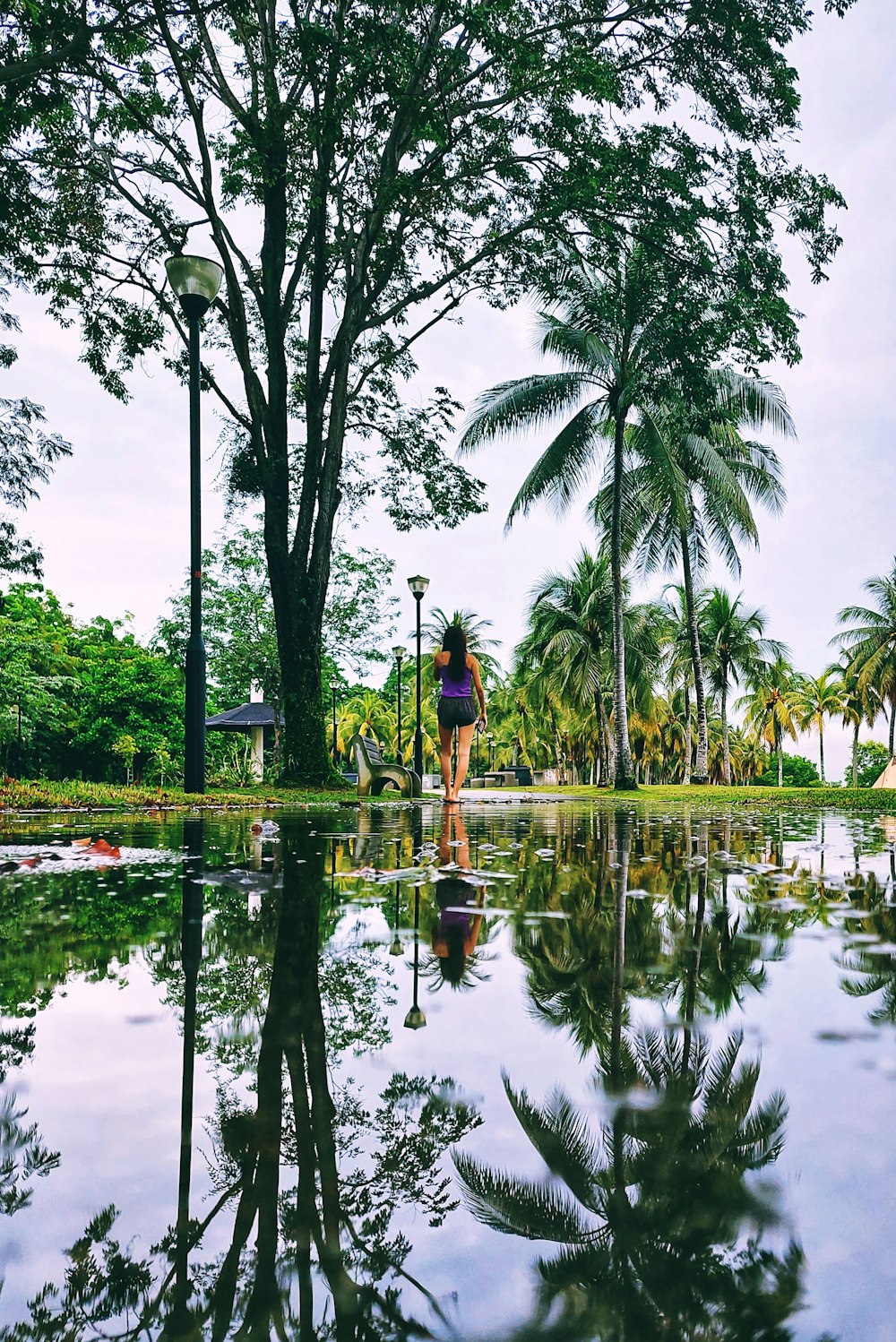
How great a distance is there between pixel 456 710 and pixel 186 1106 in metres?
7.63

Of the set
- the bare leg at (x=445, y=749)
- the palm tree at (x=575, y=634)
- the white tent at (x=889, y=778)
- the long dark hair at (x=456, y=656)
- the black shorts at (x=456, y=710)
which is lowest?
the white tent at (x=889, y=778)

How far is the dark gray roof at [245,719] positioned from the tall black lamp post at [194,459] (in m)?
28.3

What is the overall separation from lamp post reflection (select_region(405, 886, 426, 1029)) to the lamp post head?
674cm

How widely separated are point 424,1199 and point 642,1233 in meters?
0.26

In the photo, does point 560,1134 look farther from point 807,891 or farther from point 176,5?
point 176,5

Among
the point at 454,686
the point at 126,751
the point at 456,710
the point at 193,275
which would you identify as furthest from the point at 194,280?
the point at 126,751

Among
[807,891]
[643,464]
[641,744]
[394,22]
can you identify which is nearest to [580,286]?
[394,22]

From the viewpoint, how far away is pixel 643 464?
2086 cm

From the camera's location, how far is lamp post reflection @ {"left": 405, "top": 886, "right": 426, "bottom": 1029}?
1.65 m

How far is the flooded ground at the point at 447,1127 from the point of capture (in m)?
0.80

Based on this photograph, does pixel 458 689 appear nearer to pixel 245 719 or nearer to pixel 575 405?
pixel 575 405

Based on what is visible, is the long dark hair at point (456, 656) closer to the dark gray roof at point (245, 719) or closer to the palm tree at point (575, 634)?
the palm tree at point (575, 634)

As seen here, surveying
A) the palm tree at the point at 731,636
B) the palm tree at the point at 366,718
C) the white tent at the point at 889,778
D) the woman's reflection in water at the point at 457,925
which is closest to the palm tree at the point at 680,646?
the palm tree at the point at 731,636

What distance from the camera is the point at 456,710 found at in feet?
29.1
